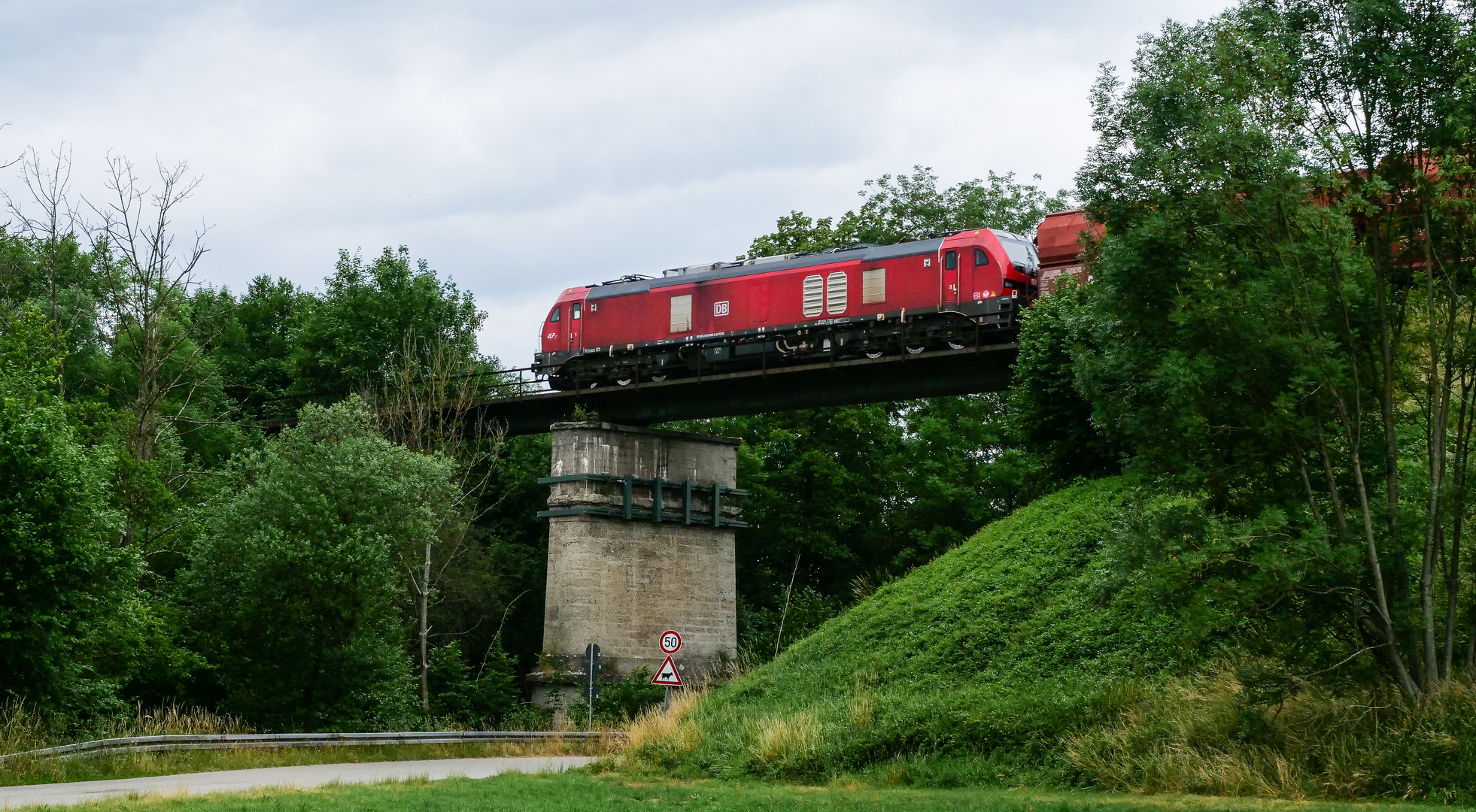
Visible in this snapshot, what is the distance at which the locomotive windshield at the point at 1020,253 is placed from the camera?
40.8 meters

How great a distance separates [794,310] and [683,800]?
1056 inches

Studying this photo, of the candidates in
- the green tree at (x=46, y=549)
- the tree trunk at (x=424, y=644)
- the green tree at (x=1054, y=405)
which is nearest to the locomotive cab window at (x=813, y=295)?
the green tree at (x=1054, y=405)

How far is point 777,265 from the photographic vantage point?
44344 millimetres

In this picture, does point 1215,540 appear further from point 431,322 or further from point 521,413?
point 431,322

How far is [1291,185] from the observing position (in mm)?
16422

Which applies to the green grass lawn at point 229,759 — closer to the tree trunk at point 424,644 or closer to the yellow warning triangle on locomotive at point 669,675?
the yellow warning triangle on locomotive at point 669,675

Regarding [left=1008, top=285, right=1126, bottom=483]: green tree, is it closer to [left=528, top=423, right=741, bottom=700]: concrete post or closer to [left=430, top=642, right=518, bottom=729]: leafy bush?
[left=528, top=423, right=741, bottom=700]: concrete post

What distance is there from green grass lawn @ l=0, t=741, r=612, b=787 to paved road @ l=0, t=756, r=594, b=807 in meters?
0.37

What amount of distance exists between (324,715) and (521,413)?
50.5ft

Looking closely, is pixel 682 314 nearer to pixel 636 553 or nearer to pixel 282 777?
pixel 636 553

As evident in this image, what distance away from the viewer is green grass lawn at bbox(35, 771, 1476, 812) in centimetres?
1516

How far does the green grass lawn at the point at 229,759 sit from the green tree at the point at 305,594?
7074mm

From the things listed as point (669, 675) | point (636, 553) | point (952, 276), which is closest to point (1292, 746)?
point (669, 675)

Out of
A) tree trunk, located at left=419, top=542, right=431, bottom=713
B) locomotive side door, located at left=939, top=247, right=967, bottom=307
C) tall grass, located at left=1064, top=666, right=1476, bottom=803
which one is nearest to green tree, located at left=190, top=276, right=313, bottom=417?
tree trunk, located at left=419, top=542, right=431, bottom=713
